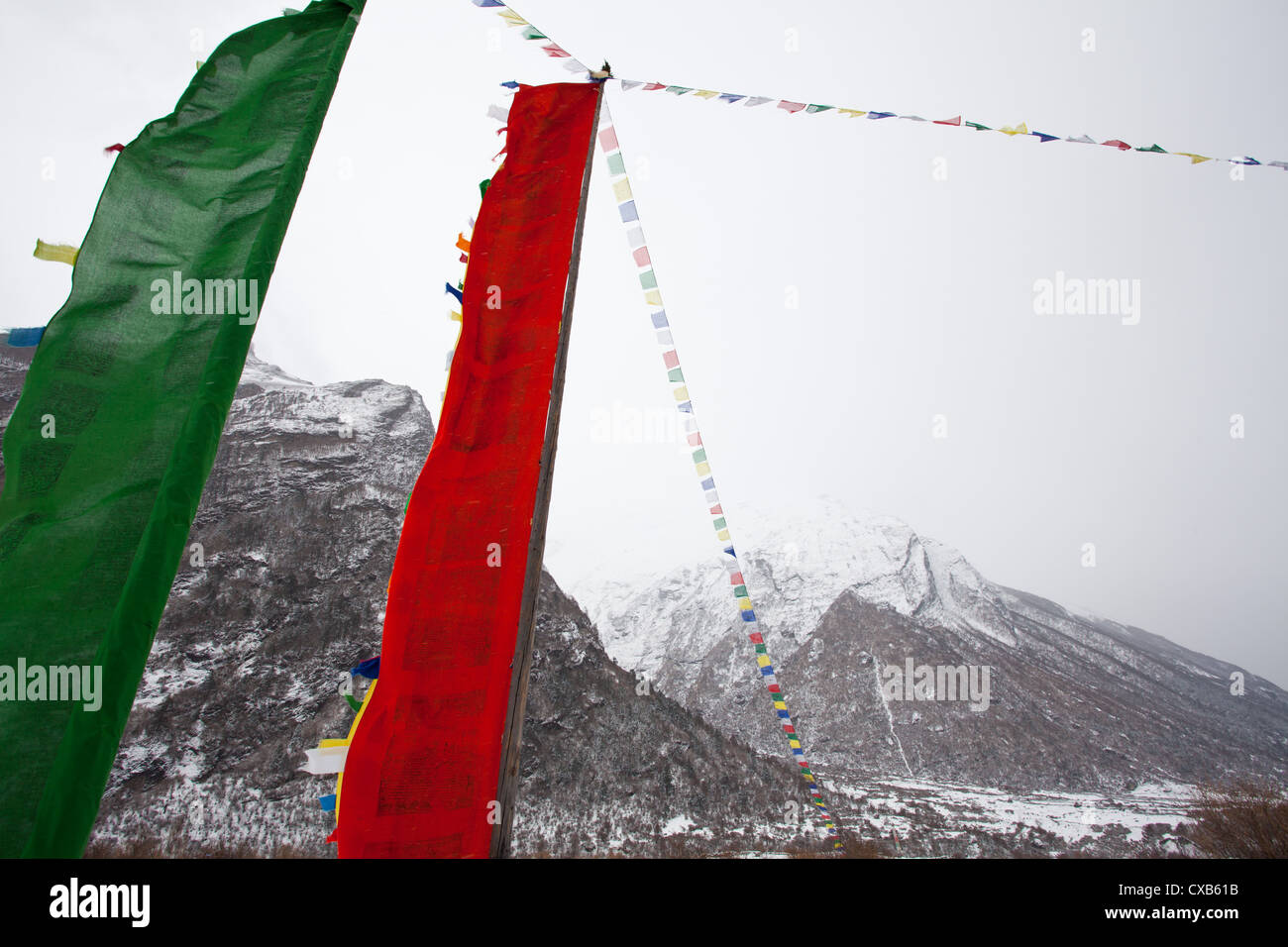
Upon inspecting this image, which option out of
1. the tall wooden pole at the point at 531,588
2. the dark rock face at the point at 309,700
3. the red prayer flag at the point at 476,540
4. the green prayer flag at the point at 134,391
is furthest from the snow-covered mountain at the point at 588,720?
the green prayer flag at the point at 134,391

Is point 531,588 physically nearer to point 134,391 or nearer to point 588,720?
point 134,391

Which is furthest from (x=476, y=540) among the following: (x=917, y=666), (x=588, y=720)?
(x=917, y=666)

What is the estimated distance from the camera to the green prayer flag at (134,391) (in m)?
1.85

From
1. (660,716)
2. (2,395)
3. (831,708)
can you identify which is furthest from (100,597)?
(831,708)

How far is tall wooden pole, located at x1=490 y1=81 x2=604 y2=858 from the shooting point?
278 cm

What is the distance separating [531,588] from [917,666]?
59.6 metres

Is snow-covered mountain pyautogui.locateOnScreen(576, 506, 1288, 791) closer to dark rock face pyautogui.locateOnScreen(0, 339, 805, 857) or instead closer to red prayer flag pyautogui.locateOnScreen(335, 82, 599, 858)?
dark rock face pyautogui.locateOnScreen(0, 339, 805, 857)

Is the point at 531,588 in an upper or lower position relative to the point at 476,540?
lower

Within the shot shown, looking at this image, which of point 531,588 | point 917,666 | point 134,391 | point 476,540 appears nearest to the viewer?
point 134,391

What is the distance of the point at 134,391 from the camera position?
247cm
